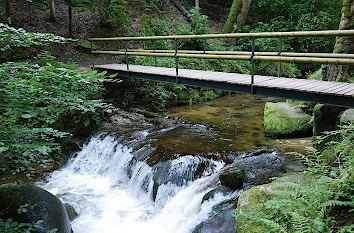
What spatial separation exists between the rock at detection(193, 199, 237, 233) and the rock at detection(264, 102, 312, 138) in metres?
3.53

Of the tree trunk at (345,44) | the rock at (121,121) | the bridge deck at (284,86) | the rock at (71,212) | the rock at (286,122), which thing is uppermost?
the tree trunk at (345,44)

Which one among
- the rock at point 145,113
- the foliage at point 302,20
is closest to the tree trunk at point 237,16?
the foliage at point 302,20

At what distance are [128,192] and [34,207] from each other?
259 cm

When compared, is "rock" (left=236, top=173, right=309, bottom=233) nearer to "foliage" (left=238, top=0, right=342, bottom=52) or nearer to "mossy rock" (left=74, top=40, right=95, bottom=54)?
"mossy rock" (left=74, top=40, right=95, bottom=54)

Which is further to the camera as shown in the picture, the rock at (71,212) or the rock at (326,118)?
the rock at (326,118)

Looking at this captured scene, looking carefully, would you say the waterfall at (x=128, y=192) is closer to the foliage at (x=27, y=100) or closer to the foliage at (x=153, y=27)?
the foliage at (x=27, y=100)

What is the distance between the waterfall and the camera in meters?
5.80

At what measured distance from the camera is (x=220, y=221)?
4914 millimetres

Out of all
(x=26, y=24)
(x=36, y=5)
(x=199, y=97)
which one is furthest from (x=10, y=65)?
(x=36, y=5)

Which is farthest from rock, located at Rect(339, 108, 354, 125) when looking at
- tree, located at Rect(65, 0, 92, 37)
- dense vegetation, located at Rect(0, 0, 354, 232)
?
tree, located at Rect(65, 0, 92, 37)

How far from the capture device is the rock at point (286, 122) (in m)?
7.98

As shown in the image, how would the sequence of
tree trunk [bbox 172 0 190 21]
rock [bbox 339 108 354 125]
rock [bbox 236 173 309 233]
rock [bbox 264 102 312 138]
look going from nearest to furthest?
rock [bbox 236 173 309 233] → rock [bbox 339 108 354 125] → rock [bbox 264 102 312 138] → tree trunk [bbox 172 0 190 21]

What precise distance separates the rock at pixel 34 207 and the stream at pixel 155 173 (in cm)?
103

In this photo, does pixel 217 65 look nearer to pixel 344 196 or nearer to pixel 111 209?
pixel 111 209
